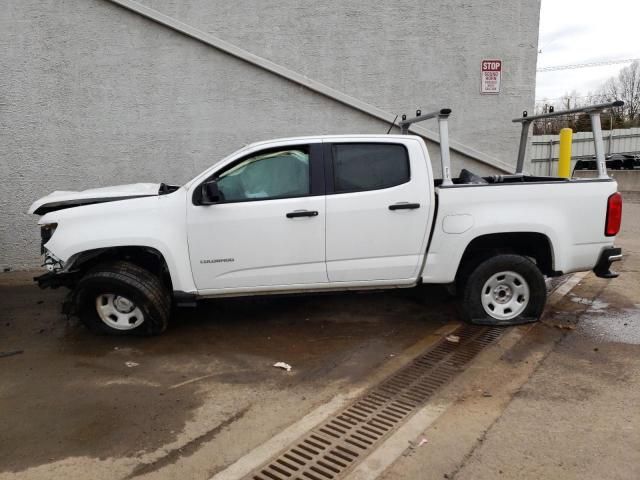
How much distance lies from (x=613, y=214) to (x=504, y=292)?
1.23 metres

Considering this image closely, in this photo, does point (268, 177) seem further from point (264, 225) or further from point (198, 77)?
point (198, 77)

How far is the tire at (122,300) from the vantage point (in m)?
4.52

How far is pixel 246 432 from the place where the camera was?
3.18m

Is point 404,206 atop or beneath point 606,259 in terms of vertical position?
atop

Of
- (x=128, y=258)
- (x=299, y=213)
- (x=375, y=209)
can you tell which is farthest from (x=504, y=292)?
(x=128, y=258)

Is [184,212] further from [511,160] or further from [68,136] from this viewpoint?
[511,160]

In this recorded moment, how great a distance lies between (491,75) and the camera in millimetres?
7562

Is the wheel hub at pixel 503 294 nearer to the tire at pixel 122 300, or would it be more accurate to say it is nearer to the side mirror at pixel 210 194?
the side mirror at pixel 210 194

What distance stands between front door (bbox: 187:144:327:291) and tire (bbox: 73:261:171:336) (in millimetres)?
439

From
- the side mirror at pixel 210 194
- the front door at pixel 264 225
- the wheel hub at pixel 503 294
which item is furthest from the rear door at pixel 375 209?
the side mirror at pixel 210 194

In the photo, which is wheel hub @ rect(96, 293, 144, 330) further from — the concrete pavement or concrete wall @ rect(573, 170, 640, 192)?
concrete wall @ rect(573, 170, 640, 192)

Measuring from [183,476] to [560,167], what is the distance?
21.5 ft

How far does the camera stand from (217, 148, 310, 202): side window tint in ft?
14.8

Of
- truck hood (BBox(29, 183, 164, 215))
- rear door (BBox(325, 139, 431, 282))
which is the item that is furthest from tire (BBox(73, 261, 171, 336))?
rear door (BBox(325, 139, 431, 282))
